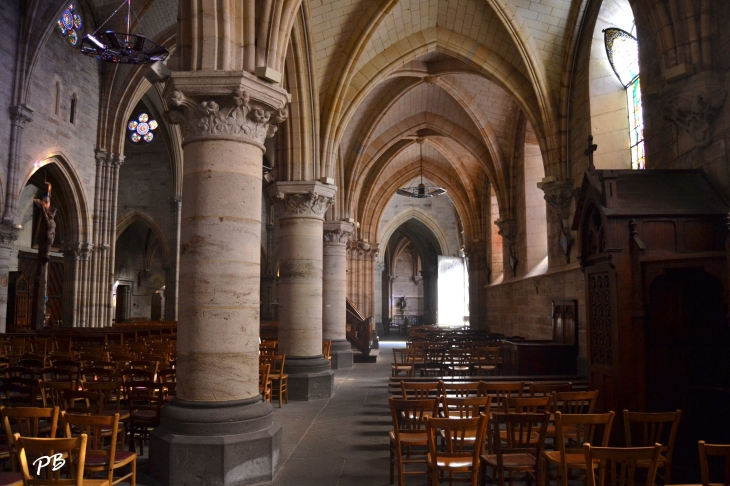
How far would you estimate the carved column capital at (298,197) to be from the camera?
11.4 meters

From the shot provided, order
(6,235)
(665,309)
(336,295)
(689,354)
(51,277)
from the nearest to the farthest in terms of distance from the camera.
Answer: (689,354) < (665,309) < (336,295) < (6,235) < (51,277)

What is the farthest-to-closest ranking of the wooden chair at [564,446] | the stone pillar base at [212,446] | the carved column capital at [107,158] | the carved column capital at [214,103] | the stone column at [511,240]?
the carved column capital at [107,158]
the stone column at [511,240]
the carved column capital at [214,103]
the stone pillar base at [212,446]
the wooden chair at [564,446]

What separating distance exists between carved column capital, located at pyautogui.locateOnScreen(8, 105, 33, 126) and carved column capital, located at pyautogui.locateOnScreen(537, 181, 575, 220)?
14.7 metres

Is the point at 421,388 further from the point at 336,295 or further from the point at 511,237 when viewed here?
the point at 511,237

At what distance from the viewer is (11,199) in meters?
16.9

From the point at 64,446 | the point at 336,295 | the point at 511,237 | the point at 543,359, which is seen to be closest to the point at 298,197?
the point at 336,295

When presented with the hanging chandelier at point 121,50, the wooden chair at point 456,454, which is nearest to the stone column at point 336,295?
the hanging chandelier at point 121,50

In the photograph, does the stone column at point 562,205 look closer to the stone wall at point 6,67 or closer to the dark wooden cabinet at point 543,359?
the dark wooden cabinet at point 543,359

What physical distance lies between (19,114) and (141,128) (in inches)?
459

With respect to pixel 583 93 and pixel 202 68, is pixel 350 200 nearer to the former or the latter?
pixel 583 93

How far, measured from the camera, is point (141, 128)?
93.0ft

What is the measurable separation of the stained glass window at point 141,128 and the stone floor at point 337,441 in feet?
68.5

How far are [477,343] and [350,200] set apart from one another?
658 cm

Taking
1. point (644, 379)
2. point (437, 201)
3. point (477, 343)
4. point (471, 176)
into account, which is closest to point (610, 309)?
point (644, 379)
